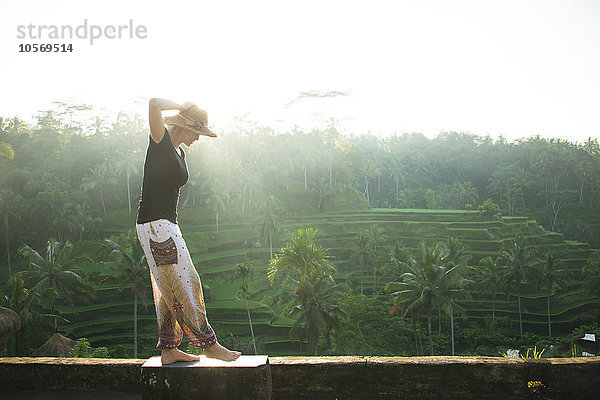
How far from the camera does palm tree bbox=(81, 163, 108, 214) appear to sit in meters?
39.6

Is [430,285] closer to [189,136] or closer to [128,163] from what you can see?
[189,136]

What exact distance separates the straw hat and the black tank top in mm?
116

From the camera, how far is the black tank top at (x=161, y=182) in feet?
9.32

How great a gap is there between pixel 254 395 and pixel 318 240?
118ft

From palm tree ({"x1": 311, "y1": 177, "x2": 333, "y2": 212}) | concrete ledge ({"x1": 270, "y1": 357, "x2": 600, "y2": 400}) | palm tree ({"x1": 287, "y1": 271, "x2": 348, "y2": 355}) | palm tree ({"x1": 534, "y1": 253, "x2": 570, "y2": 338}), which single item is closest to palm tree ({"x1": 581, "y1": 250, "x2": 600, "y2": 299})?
palm tree ({"x1": 534, "y1": 253, "x2": 570, "y2": 338})

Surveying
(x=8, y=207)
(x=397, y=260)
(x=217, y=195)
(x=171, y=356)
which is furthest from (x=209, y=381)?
(x=217, y=195)

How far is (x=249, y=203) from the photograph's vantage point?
1793 inches

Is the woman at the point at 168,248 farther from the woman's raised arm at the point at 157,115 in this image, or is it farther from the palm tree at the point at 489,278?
the palm tree at the point at 489,278

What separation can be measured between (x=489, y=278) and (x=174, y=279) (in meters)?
32.6

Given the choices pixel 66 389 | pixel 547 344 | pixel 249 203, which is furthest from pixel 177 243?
pixel 249 203

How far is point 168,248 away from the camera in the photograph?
9.21ft

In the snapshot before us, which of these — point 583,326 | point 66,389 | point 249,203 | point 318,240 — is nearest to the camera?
point 66,389

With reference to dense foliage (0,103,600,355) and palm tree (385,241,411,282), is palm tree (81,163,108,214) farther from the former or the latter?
palm tree (385,241,411,282)

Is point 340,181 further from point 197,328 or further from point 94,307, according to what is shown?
point 197,328
